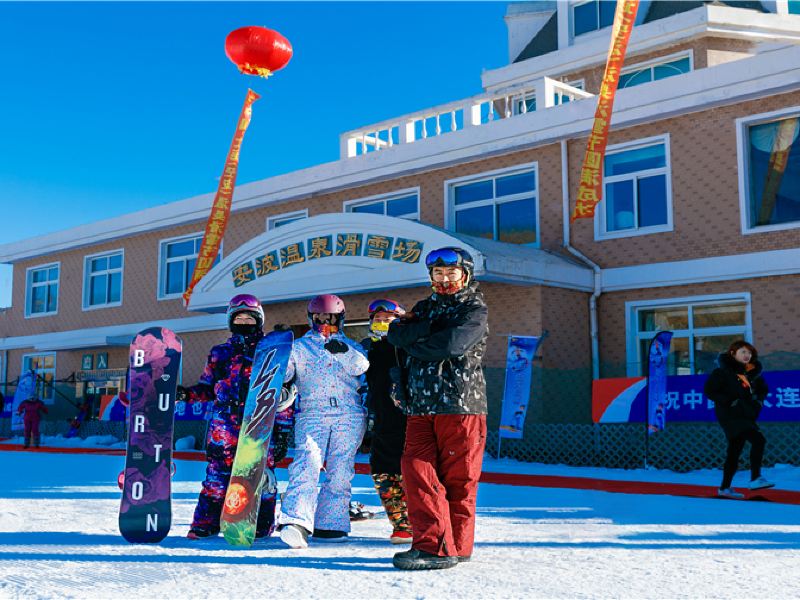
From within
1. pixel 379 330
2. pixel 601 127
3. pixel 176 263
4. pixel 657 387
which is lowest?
pixel 657 387

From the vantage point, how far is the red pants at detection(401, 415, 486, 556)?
4324 mm

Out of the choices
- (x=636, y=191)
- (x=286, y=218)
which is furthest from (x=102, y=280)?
(x=636, y=191)

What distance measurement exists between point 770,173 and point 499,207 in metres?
4.80

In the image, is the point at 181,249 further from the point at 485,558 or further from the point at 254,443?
the point at 485,558

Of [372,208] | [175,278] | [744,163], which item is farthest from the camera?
[175,278]

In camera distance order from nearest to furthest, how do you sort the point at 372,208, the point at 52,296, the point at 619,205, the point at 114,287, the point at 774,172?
1. the point at 774,172
2. the point at 619,205
3. the point at 372,208
4. the point at 114,287
5. the point at 52,296

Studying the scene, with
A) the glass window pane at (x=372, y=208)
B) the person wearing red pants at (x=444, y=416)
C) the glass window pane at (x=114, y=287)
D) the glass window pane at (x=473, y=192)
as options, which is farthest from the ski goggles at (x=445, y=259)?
the glass window pane at (x=114, y=287)

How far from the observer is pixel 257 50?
43.3 ft

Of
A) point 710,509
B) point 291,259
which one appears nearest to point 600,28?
point 291,259

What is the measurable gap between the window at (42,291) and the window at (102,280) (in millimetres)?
1510

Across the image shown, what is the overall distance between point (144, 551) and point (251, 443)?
85 centimetres

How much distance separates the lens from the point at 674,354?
1311 centimetres

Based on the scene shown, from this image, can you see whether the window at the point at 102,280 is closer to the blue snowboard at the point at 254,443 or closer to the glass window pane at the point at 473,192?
the glass window pane at the point at 473,192

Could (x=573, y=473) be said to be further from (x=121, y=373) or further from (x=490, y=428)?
(x=121, y=373)
